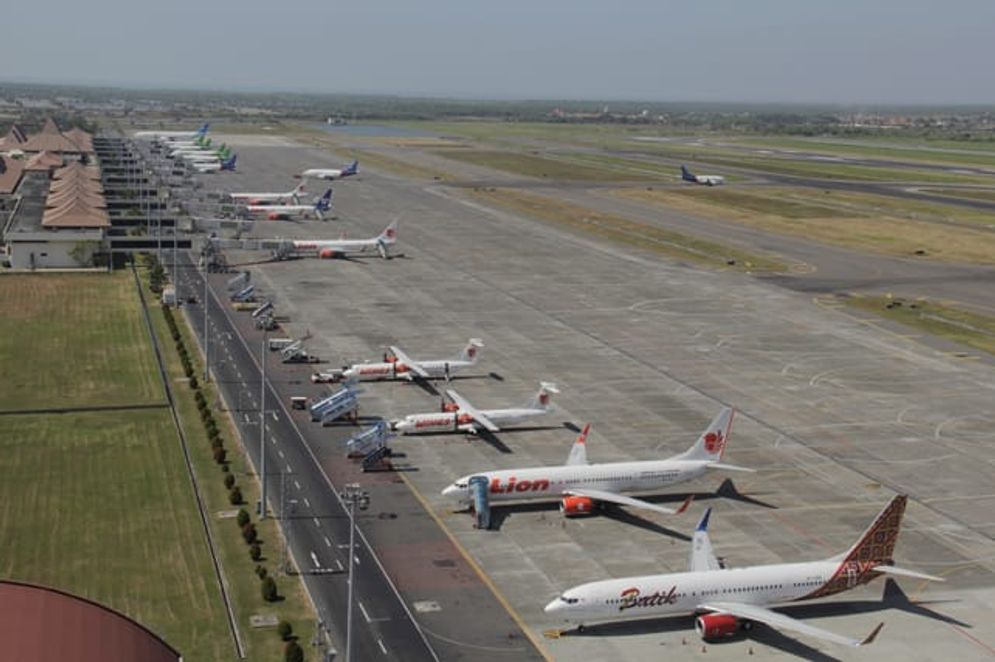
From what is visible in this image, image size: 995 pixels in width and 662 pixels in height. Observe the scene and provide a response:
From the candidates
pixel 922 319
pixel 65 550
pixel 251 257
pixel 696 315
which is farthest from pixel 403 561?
pixel 251 257

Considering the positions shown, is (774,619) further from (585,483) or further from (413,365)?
(413,365)

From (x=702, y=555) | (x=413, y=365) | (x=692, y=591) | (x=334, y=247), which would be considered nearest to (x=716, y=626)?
(x=692, y=591)

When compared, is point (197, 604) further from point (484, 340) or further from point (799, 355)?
point (799, 355)

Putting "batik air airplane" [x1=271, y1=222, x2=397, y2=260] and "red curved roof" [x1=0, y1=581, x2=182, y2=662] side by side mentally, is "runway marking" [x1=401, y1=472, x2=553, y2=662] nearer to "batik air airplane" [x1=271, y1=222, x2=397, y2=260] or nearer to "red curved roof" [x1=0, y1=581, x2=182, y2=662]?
"red curved roof" [x1=0, y1=581, x2=182, y2=662]

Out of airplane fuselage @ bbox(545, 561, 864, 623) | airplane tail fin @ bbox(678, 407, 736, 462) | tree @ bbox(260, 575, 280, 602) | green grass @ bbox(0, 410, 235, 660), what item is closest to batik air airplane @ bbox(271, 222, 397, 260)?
green grass @ bbox(0, 410, 235, 660)

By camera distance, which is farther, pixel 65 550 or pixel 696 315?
pixel 696 315
